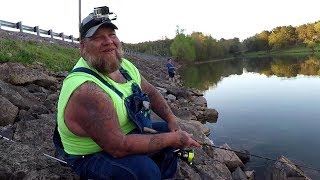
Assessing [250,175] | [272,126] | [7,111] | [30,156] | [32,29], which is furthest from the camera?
[32,29]

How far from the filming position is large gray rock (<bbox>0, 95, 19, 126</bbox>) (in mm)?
7045

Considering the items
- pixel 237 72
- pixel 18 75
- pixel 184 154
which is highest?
pixel 18 75

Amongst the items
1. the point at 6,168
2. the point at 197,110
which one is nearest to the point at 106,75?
the point at 6,168

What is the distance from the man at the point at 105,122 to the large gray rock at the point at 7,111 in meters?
2.95

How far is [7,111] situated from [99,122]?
4.21 m

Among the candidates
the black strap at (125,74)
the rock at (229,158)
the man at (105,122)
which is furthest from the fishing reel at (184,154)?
the rock at (229,158)

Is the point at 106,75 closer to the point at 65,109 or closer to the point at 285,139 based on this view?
the point at 65,109

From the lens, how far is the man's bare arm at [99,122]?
12.2 feet

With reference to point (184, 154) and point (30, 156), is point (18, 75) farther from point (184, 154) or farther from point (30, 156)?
point (184, 154)

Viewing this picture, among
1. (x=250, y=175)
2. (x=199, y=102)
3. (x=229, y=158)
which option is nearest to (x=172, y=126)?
(x=229, y=158)

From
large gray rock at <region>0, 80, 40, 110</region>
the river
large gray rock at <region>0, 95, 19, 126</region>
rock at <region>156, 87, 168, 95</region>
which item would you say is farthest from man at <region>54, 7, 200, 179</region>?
rock at <region>156, 87, 168, 95</region>

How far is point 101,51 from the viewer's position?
4156 millimetres

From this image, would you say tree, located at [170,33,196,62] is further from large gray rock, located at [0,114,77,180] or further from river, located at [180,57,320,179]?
large gray rock, located at [0,114,77,180]

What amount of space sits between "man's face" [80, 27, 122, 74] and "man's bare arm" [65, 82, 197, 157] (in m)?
0.36
